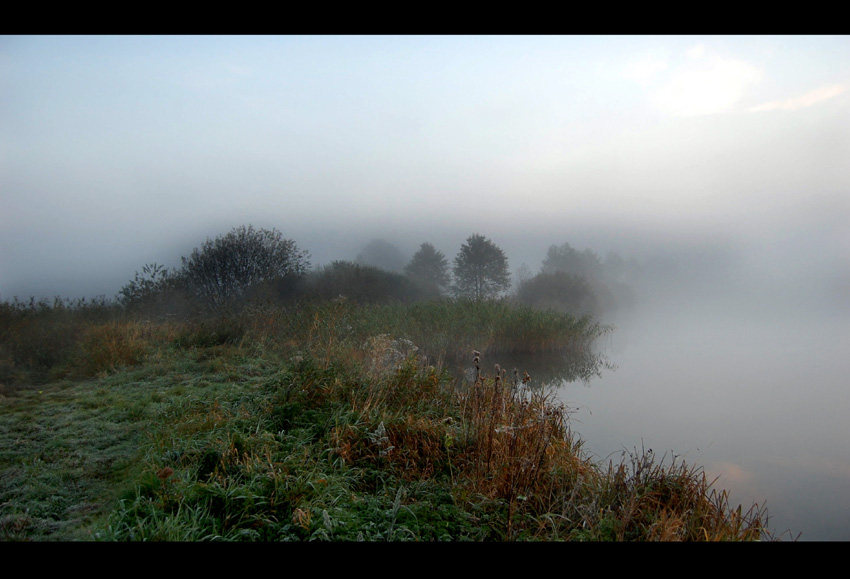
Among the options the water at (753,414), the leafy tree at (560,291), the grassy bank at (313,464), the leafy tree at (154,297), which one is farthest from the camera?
the leafy tree at (560,291)

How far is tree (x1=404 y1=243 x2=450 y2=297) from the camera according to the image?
13172 millimetres

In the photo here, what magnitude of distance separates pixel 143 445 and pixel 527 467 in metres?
2.61

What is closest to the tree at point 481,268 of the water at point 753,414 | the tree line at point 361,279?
the tree line at point 361,279

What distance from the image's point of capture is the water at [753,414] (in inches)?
150

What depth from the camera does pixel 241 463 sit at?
276cm

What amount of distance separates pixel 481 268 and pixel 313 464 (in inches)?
461

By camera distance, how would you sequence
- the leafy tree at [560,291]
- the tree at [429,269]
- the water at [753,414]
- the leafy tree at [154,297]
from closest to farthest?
the water at [753,414]
the leafy tree at [154,297]
the tree at [429,269]
the leafy tree at [560,291]

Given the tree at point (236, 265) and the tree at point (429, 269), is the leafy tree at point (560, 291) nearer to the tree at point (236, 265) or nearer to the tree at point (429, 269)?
the tree at point (429, 269)

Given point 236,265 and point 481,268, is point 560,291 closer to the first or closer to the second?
point 481,268

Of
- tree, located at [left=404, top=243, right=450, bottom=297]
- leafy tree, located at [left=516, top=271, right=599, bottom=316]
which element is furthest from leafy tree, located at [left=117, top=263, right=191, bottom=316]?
leafy tree, located at [left=516, top=271, right=599, bottom=316]

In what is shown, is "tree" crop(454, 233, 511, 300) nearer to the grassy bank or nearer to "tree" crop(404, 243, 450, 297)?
"tree" crop(404, 243, 450, 297)

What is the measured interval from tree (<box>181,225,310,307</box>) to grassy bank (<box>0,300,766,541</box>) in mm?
3520

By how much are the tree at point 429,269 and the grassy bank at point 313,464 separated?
25.6 ft
